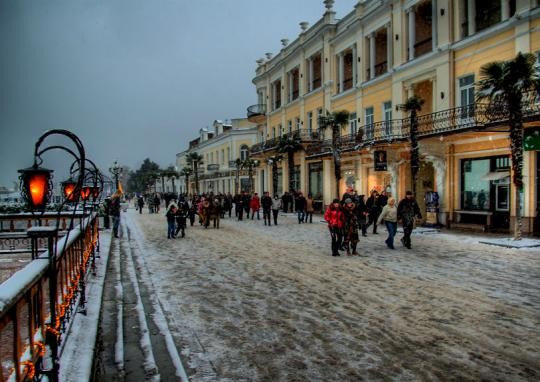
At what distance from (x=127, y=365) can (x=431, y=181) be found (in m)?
22.8

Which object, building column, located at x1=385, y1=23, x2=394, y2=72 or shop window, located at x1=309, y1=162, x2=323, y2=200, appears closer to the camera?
building column, located at x1=385, y1=23, x2=394, y2=72

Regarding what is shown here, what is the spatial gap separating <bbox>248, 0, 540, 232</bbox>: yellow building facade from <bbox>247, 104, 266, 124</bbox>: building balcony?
28.4ft

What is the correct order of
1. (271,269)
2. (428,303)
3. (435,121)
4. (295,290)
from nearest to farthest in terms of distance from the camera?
(428,303) → (295,290) → (271,269) → (435,121)

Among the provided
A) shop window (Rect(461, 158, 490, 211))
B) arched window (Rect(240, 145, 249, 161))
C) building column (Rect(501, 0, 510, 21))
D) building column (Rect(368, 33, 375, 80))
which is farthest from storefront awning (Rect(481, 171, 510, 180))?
arched window (Rect(240, 145, 249, 161))

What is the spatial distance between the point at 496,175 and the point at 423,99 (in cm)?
526

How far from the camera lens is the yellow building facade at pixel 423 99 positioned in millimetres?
18359

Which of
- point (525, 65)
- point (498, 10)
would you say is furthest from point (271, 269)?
point (498, 10)

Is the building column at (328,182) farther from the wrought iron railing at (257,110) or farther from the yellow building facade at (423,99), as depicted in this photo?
the wrought iron railing at (257,110)

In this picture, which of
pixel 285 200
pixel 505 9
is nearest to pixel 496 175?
pixel 505 9

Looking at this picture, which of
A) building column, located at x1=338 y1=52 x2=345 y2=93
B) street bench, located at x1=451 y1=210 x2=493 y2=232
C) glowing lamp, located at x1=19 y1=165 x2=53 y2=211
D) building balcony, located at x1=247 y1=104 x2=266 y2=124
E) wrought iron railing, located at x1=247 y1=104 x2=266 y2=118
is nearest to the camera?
glowing lamp, located at x1=19 y1=165 x2=53 y2=211

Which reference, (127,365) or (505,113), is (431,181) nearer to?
(505,113)

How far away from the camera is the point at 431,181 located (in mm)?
24844

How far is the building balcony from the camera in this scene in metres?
45.7

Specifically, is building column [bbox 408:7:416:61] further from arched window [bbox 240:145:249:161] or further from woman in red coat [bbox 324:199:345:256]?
arched window [bbox 240:145:249:161]
